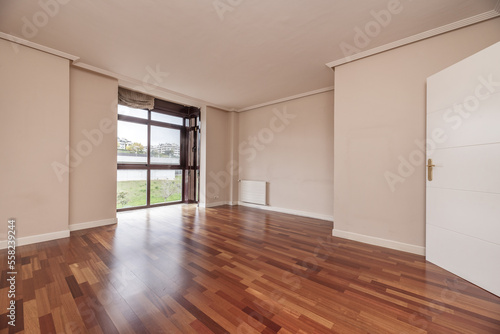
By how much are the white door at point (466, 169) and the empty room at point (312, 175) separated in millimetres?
15

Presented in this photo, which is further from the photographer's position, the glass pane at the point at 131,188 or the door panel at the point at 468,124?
the glass pane at the point at 131,188

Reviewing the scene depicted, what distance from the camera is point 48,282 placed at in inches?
74.4

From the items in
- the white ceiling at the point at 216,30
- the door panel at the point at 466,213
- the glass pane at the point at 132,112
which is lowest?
the door panel at the point at 466,213

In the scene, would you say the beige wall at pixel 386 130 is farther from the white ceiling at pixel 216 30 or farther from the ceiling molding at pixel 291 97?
the ceiling molding at pixel 291 97

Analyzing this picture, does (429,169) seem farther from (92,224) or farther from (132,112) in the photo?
(132,112)

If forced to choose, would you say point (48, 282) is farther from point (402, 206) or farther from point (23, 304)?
point (402, 206)

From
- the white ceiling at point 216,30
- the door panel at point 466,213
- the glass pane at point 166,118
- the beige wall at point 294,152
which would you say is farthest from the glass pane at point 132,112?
the door panel at point 466,213

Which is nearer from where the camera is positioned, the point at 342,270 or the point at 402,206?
the point at 342,270

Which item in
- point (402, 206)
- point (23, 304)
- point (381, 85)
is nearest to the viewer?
point (23, 304)

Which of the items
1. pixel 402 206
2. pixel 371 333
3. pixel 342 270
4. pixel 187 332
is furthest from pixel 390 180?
pixel 187 332

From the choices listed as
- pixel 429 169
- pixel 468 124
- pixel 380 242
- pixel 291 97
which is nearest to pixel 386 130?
pixel 429 169

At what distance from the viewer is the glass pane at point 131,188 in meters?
4.88

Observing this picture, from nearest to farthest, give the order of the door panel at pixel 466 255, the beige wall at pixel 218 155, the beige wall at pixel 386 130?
1. the door panel at pixel 466 255
2. the beige wall at pixel 386 130
3. the beige wall at pixel 218 155

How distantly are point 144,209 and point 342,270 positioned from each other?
473 centimetres
